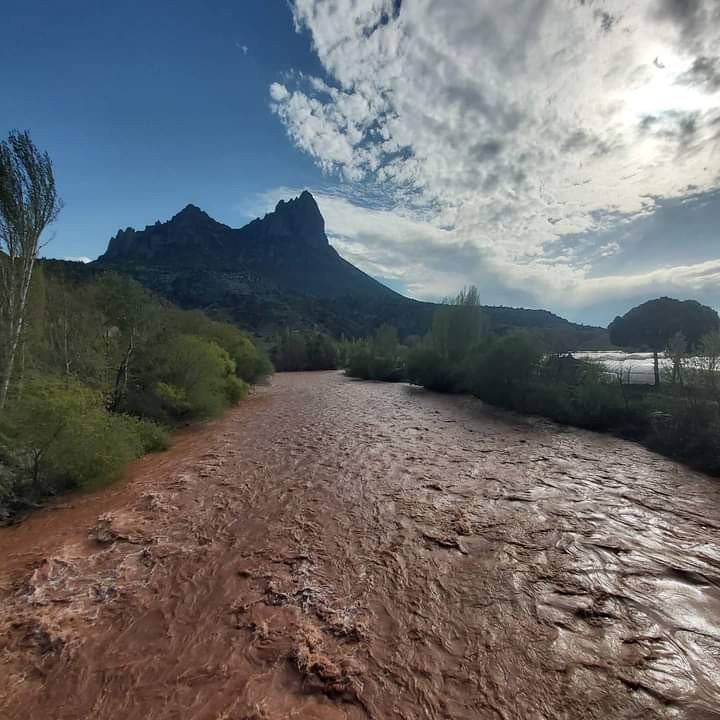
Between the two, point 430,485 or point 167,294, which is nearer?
point 430,485

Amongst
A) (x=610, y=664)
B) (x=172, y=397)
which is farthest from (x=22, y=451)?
(x=610, y=664)

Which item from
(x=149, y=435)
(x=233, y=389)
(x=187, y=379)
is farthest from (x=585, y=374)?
(x=149, y=435)

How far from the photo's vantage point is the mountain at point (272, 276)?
77.8 meters

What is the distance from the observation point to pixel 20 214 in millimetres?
7977

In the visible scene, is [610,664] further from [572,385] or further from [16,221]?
[572,385]

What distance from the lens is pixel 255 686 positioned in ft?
11.2

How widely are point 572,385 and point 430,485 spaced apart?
12917 mm

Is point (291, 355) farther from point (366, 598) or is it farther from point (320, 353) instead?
point (366, 598)

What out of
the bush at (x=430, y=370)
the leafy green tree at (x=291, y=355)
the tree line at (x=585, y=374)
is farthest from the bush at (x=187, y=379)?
the leafy green tree at (x=291, y=355)

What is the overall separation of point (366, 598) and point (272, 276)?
124 m

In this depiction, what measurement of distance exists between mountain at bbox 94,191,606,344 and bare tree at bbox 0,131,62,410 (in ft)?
141

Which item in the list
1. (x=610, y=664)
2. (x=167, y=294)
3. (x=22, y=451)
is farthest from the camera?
(x=167, y=294)

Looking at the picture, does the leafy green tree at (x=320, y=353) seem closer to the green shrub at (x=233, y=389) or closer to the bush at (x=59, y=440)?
the green shrub at (x=233, y=389)

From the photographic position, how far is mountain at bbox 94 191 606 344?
255 feet
